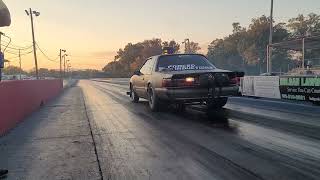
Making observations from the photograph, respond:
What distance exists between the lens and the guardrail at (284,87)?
16.3 meters

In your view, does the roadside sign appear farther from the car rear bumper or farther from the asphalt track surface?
the car rear bumper

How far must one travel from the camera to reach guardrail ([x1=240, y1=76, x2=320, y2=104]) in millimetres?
16266

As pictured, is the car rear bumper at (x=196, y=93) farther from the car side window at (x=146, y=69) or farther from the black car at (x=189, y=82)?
the car side window at (x=146, y=69)

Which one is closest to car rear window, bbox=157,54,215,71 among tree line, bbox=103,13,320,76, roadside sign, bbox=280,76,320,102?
roadside sign, bbox=280,76,320,102

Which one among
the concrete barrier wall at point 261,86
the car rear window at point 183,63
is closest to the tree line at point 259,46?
the concrete barrier wall at point 261,86

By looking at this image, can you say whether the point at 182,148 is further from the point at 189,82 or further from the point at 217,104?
the point at 217,104

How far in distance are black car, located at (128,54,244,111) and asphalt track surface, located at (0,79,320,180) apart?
59 cm

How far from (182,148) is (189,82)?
4779 millimetres

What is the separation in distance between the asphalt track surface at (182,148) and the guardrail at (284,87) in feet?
13.9

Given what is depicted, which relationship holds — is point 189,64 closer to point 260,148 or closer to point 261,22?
point 260,148

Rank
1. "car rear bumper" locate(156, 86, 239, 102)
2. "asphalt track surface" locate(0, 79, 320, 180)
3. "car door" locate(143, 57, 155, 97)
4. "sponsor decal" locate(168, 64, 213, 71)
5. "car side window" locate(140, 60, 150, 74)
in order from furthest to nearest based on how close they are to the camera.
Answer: "car side window" locate(140, 60, 150, 74), "car door" locate(143, 57, 155, 97), "sponsor decal" locate(168, 64, 213, 71), "car rear bumper" locate(156, 86, 239, 102), "asphalt track surface" locate(0, 79, 320, 180)

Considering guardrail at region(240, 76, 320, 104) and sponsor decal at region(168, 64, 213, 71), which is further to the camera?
guardrail at region(240, 76, 320, 104)

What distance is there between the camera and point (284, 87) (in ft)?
60.9

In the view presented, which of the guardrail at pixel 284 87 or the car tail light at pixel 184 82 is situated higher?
the car tail light at pixel 184 82
